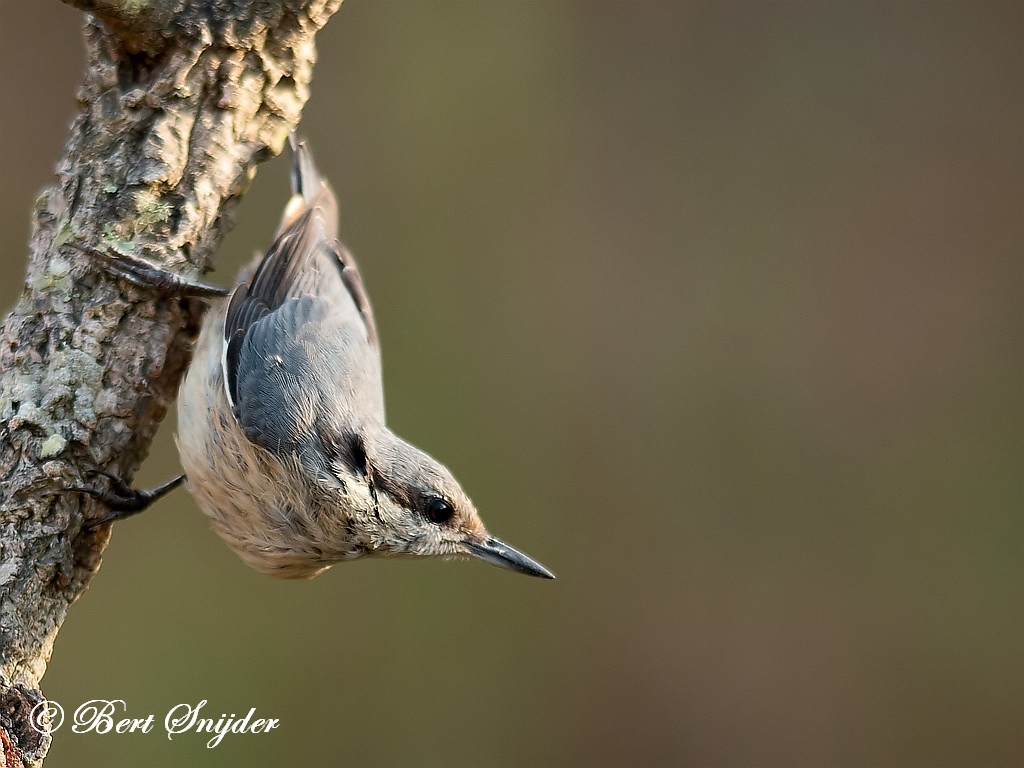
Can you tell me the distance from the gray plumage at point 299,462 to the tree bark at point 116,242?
14 cm

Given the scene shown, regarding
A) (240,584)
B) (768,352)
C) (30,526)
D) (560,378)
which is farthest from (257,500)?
(768,352)

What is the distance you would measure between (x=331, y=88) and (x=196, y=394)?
2.57m

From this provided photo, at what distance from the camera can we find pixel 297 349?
258 centimetres

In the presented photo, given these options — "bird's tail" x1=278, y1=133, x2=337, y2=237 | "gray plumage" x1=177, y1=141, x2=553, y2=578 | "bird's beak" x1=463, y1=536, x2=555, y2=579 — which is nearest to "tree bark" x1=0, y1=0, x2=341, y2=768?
"gray plumage" x1=177, y1=141, x2=553, y2=578

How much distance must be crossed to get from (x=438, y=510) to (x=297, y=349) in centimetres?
58

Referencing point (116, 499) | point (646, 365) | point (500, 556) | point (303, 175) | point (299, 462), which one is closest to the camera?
point (116, 499)

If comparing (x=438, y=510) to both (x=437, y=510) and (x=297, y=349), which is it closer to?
(x=437, y=510)

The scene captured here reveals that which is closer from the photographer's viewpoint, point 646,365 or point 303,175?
point 303,175

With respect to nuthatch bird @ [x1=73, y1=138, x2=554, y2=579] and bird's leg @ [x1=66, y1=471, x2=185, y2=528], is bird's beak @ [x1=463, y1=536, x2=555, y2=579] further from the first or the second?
bird's leg @ [x1=66, y1=471, x2=185, y2=528]

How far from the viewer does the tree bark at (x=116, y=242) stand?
215 cm

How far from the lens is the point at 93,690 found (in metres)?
4.14

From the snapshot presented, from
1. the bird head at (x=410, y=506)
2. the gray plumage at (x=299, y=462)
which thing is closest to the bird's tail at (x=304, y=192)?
the gray plumage at (x=299, y=462)

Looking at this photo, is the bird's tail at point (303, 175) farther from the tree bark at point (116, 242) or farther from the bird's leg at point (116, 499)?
the bird's leg at point (116, 499)

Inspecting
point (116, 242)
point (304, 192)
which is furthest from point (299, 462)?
point (304, 192)
